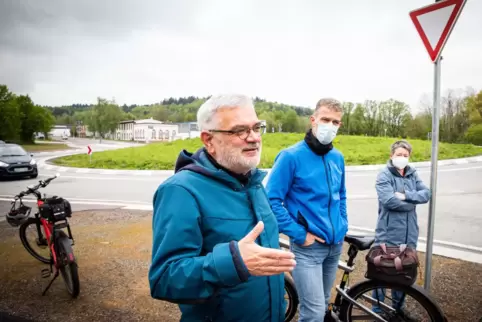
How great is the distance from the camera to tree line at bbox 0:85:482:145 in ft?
18.1

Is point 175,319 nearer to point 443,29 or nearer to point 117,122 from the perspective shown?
point 443,29

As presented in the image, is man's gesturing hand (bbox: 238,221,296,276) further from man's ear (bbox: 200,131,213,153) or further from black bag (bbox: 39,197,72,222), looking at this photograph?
black bag (bbox: 39,197,72,222)

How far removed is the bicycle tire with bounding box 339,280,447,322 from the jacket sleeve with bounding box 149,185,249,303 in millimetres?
1829

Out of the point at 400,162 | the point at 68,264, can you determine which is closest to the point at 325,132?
the point at 400,162

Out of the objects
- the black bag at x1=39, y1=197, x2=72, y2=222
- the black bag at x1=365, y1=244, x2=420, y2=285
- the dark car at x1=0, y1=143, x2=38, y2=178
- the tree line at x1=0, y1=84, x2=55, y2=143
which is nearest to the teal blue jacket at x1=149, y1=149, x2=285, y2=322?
the black bag at x1=365, y1=244, x2=420, y2=285

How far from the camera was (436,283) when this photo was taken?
12.2 ft

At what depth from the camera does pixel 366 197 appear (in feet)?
29.7

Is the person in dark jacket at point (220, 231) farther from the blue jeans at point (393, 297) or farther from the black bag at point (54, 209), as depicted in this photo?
the black bag at point (54, 209)

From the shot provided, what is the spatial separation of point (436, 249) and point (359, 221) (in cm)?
186

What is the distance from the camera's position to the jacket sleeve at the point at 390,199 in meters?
3.09

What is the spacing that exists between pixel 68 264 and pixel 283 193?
2604 millimetres

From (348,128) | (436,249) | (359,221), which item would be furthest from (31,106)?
(348,128)

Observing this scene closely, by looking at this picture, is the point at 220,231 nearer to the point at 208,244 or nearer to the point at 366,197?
the point at 208,244

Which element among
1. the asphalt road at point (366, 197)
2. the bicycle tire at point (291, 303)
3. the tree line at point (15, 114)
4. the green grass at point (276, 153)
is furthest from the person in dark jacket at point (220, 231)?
the green grass at point (276, 153)
